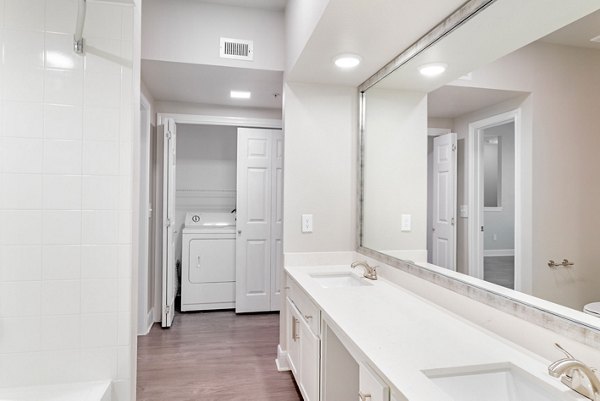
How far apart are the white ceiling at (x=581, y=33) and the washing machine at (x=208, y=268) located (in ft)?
11.1

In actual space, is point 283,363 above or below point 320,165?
below

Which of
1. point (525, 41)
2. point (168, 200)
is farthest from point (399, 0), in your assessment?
point (168, 200)

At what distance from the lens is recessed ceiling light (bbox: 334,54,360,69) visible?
1.97 meters

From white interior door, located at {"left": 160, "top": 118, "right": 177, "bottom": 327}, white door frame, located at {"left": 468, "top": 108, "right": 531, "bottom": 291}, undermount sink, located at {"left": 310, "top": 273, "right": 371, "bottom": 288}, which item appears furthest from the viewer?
white interior door, located at {"left": 160, "top": 118, "right": 177, "bottom": 327}

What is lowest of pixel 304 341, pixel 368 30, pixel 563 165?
pixel 304 341

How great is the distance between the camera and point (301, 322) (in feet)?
6.61

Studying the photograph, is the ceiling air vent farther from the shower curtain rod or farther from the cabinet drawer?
the cabinet drawer

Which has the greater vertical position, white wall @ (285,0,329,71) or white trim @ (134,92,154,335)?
white wall @ (285,0,329,71)

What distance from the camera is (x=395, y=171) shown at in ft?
7.12

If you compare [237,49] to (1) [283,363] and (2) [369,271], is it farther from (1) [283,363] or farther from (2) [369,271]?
(1) [283,363]

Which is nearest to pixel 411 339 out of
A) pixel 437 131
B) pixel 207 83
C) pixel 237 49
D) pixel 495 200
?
pixel 495 200

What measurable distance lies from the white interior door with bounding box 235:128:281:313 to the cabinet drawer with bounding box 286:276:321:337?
150 cm

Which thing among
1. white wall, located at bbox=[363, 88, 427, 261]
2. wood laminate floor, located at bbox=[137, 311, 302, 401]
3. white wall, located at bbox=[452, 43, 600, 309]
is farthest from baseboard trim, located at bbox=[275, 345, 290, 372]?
white wall, located at bbox=[452, 43, 600, 309]

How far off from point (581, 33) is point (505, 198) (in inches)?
21.5
